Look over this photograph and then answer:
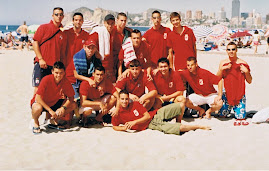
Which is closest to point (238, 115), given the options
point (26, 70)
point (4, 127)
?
point (4, 127)

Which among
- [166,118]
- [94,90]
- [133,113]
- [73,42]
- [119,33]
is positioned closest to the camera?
[133,113]

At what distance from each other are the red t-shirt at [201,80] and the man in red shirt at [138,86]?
808mm

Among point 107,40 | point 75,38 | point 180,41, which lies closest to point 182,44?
point 180,41

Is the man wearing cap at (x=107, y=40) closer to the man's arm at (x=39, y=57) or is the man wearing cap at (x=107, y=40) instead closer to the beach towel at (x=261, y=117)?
the man's arm at (x=39, y=57)

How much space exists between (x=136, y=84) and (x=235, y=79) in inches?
73.5

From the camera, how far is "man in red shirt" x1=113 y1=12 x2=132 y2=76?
6016mm

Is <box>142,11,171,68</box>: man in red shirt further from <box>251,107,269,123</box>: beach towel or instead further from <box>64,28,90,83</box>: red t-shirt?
<box>251,107,269,123</box>: beach towel

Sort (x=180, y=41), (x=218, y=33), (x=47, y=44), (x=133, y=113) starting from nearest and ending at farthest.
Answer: (x=133, y=113) < (x=47, y=44) < (x=180, y=41) < (x=218, y=33)

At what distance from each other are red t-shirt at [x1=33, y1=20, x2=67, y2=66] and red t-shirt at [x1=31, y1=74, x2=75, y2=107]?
68 cm

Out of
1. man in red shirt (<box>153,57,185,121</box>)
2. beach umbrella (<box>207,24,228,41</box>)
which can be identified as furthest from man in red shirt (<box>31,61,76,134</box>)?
beach umbrella (<box>207,24,228,41</box>)

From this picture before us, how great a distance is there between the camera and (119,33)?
6129 millimetres

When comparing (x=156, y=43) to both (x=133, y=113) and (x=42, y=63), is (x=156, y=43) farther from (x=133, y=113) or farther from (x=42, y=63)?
(x=42, y=63)

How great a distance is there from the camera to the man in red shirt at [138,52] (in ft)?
18.6

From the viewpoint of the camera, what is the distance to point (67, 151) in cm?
431
